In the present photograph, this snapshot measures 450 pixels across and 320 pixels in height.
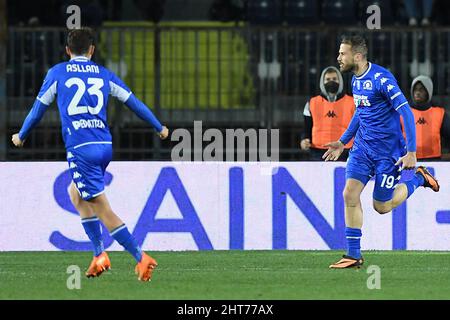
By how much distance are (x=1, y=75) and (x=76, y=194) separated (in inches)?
221

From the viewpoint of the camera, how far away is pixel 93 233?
10.6 m

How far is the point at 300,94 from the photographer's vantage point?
1642 centimetres

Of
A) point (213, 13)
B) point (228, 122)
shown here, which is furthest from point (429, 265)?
point (213, 13)

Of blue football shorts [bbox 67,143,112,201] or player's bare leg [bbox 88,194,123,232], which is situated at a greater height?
blue football shorts [bbox 67,143,112,201]

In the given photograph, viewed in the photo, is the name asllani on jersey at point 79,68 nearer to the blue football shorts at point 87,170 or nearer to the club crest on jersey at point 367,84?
the blue football shorts at point 87,170

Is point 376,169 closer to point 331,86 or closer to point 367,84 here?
point 367,84

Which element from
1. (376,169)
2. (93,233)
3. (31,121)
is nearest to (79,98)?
(31,121)

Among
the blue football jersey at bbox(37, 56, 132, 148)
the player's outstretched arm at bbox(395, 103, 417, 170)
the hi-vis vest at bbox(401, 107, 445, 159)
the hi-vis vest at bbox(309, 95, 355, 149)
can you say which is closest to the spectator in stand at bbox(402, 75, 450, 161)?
the hi-vis vest at bbox(401, 107, 445, 159)

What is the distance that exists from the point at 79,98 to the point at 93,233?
1.04 meters

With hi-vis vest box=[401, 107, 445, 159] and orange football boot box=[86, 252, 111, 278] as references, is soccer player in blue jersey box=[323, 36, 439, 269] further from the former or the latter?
hi-vis vest box=[401, 107, 445, 159]

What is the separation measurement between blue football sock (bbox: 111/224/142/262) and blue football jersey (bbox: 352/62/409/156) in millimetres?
2209

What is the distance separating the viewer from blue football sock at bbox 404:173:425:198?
12.0 m
